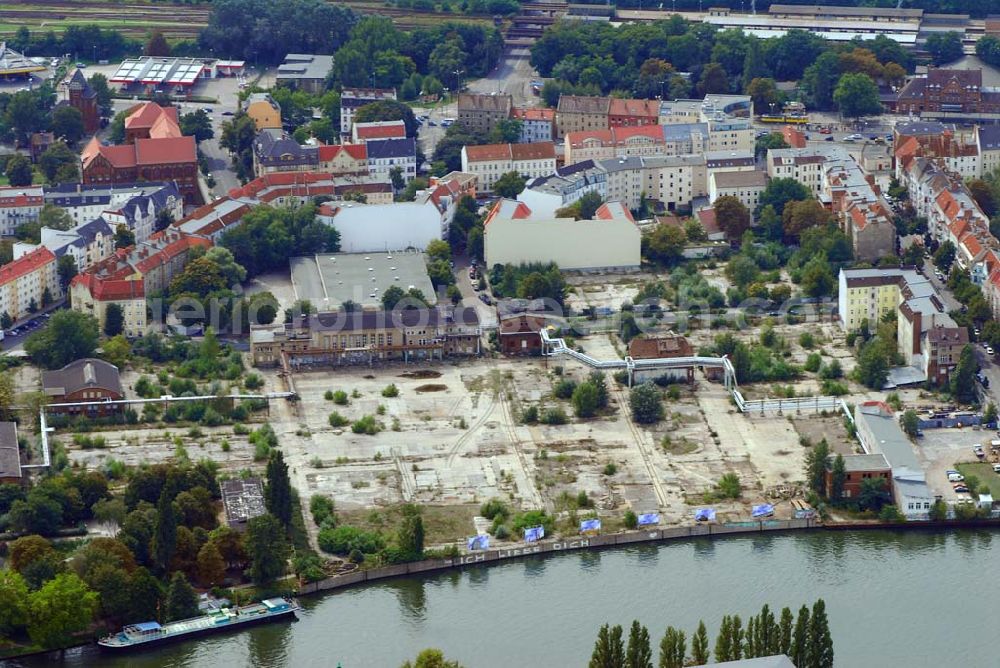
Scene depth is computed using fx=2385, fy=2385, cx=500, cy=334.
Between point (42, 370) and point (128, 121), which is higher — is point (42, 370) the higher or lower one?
the lower one

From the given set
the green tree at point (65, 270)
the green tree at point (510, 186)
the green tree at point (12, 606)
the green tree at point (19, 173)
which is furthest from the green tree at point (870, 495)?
the green tree at point (19, 173)

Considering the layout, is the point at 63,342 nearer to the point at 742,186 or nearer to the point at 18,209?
the point at 18,209

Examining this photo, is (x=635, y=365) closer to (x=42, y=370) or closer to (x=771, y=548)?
(x=771, y=548)

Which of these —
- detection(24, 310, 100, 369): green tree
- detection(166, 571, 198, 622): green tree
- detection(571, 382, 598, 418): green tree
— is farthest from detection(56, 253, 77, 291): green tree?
detection(166, 571, 198, 622): green tree

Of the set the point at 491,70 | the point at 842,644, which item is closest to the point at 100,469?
the point at 842,644

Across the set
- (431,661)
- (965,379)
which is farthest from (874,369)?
(431,661)

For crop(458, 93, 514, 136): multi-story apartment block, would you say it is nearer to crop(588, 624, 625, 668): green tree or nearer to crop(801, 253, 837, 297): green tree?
crop(801, 253, 837, 297): green tree
